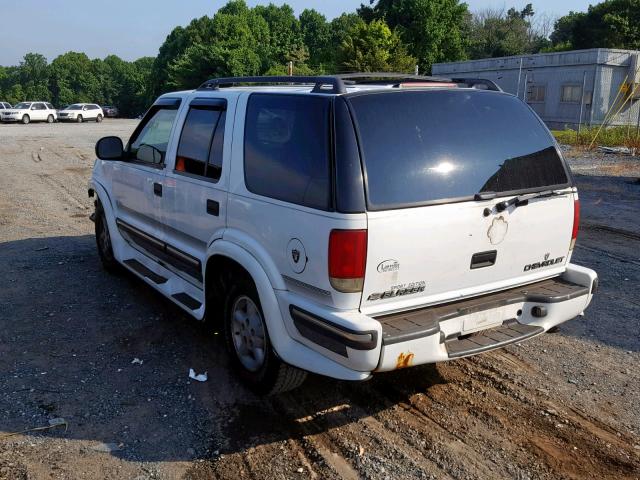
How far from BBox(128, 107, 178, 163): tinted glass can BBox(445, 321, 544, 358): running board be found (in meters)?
2.86

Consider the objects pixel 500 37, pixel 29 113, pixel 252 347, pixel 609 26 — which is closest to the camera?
pixel 252 347

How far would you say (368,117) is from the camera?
3.31 m

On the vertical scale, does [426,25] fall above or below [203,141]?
above

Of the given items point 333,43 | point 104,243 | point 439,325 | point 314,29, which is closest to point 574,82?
point 104,243

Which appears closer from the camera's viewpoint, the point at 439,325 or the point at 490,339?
the point at 439,325

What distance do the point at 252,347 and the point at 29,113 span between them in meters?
45.2

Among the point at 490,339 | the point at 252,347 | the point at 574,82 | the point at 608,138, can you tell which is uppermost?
the point at 574,82

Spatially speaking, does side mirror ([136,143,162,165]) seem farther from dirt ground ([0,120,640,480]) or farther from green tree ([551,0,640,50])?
green tree ([551,0,640,50])

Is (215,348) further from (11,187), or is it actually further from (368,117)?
(11,187)

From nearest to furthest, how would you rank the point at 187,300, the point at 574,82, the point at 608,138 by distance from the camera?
the point at 187,300 → the point at 608,138 → the point at 574,82

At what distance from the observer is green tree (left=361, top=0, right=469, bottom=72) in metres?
60.0

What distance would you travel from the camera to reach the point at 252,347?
3996mm

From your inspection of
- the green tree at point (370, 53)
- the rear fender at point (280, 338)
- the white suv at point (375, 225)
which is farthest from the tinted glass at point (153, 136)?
the green tree at point (370, 53)

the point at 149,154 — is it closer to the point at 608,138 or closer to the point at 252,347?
the point at 252,347
